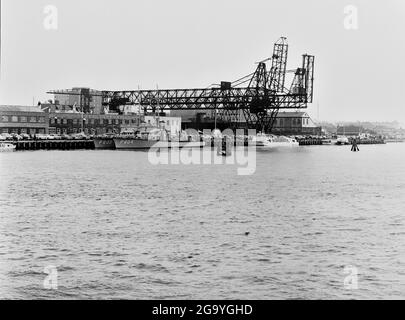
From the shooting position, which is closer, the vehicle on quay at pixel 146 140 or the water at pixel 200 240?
the water at pixel 200 240

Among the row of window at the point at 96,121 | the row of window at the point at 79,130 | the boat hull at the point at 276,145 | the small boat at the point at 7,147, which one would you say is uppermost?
the row of window at the point at 96,121

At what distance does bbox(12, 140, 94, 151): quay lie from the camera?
10638cm

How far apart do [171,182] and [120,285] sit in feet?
105

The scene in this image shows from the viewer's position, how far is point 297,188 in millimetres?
46469

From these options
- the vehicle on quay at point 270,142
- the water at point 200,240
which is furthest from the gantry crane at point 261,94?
the water at point 200,240

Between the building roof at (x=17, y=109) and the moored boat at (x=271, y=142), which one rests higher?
the building roof at (x=17, y=109)

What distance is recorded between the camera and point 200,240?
25453 millimetres

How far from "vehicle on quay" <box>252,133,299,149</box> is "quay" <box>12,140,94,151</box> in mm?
41848

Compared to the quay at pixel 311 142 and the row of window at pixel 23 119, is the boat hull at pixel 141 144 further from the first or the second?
the quay at pixel 311 142

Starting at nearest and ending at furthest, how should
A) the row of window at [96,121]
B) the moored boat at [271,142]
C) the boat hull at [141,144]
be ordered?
1. the boat hull at [141,144]
2. the row of window at [96,121]
3. the moored boat at [271,142]

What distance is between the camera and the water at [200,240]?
1900 cm

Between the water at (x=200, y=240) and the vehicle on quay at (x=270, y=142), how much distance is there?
96.7 m

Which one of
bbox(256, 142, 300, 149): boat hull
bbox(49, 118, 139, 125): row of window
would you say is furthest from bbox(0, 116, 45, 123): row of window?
bbox(256, 142, 300, 149): boat hull
